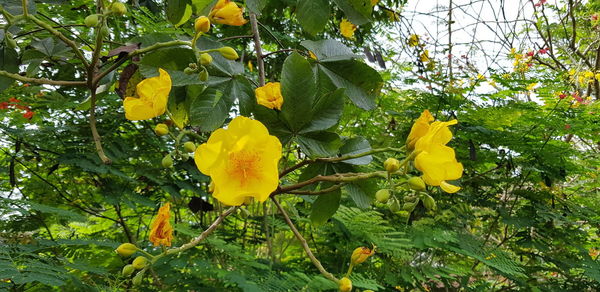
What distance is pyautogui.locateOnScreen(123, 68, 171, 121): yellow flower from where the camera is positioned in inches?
20.5

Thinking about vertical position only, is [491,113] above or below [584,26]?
below

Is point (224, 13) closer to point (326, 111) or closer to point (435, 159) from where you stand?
point (326, 111)

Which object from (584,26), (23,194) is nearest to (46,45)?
(23,194)

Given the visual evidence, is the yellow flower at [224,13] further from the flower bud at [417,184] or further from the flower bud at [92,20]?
the flower bud at [417,184]

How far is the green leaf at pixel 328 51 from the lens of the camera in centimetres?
64

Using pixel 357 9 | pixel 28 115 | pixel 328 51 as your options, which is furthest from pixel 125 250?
pixel 28 115

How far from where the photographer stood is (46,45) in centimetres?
76

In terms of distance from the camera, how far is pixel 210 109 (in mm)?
575

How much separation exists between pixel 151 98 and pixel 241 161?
0.52ft

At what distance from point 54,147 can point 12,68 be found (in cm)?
85

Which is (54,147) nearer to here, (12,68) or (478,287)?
(12,68)

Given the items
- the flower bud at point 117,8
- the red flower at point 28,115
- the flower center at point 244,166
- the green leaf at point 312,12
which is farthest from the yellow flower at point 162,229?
the red flower at point 28,115

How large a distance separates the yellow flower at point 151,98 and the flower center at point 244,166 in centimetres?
12

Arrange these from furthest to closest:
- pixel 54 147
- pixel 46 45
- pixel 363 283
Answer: pixel 54 147 < pixel 363 283 < pixel 46 45
